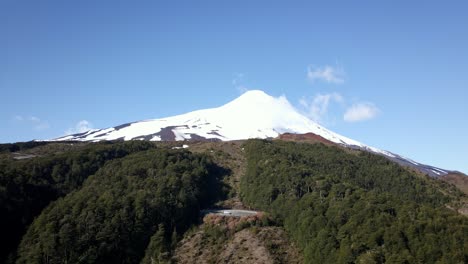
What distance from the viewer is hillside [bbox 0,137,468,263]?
2467 inches

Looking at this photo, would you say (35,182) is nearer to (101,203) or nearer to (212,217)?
(101,203)

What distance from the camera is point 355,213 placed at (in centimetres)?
6750

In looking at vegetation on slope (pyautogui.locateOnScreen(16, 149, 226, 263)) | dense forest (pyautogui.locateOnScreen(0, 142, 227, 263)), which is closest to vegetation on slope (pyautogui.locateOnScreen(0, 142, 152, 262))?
dense forest (pyautogui.locateOnScreen(0, 142, 227, 263))

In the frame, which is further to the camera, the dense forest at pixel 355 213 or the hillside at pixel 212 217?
the hillside at pixel 212 217

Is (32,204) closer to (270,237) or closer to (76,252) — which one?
(76,252)

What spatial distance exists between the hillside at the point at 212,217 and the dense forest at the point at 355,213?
19 centimetres

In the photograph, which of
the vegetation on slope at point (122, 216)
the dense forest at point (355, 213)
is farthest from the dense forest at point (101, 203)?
the dense forest at point (355, 213)

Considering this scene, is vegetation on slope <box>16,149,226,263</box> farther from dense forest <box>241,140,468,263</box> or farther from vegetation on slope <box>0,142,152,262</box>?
dense forest <box>241,140,468,263</box>

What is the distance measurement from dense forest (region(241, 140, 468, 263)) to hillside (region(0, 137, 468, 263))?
0.62 ft

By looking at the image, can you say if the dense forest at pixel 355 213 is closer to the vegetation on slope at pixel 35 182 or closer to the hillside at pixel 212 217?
the hillside at pixel 212 217

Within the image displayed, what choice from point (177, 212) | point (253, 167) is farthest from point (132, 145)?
point (177, 212)

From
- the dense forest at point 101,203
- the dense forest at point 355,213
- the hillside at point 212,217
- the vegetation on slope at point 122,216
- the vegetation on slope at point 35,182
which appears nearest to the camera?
the dense forest at point 355,213

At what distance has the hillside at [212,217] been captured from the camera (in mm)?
62656

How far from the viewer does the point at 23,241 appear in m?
71.7
